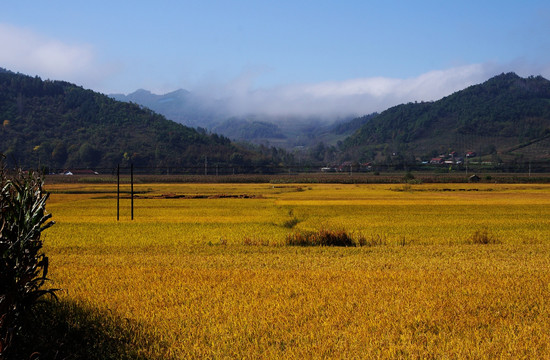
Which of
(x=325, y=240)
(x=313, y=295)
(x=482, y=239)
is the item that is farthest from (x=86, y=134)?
(x=313, y=295)

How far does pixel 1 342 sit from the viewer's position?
552 centimetres

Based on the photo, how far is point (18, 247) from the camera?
6.27 meters

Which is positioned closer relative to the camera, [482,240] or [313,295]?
[313,295]

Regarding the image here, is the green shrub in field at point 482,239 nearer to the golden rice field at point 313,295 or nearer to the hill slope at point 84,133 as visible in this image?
the golden rice field at point 313,295

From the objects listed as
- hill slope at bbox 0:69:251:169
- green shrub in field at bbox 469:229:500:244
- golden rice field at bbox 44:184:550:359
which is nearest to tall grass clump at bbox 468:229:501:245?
green shrub in field at bbox 469:229:500:244

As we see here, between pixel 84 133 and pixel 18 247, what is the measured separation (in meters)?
152

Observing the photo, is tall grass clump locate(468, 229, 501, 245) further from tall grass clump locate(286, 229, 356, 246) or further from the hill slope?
the hill slope

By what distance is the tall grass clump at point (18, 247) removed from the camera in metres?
6.07

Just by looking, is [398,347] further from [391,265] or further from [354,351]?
[391,265]

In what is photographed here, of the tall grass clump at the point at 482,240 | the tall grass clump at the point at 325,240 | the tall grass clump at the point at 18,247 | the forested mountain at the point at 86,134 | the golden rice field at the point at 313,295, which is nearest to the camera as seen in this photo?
the tall grass clump at the point at 18,247

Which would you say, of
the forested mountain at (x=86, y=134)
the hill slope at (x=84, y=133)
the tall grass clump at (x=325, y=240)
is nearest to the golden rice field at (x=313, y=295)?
the tall grass clump at (x=325, y=240)

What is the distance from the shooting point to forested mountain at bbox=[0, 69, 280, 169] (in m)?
124

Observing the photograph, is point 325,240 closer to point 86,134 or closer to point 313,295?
point 313,295

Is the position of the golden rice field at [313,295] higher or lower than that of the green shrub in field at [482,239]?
A: higher
